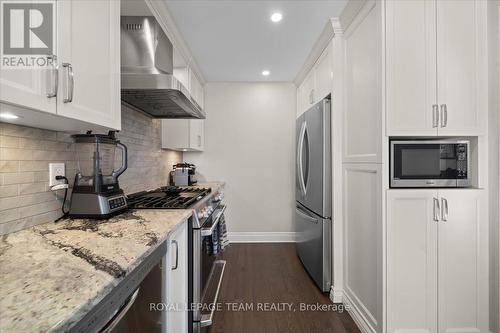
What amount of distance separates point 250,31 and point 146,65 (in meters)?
1.12

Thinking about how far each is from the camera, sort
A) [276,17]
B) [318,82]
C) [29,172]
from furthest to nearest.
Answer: [318,82]
[276,17]
[29,172]

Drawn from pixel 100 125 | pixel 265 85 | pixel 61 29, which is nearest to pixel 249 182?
pixel 265 85

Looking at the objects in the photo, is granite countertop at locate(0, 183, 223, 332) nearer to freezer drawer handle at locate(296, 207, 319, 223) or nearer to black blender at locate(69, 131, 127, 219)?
black blender at locate(69, 131, 127, 219)

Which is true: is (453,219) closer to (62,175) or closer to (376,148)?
(376,148)

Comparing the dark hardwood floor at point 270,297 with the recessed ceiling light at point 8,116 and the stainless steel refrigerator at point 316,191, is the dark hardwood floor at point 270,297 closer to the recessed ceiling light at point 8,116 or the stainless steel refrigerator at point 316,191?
the stainless steel refrigerator at point 316,191

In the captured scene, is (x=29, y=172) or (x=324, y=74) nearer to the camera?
(x=29, y=172)

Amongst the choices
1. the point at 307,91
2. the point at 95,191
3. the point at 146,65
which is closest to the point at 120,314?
the point at 95,191

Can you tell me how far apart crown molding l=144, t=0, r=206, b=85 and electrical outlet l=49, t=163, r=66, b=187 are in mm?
1236

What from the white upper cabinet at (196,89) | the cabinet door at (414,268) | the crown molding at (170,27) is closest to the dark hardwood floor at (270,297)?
the cabinet door at (414,268)

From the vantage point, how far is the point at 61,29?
2.84 feet

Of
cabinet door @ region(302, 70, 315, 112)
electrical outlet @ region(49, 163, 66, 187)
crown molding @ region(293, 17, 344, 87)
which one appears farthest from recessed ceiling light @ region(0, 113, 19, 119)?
cabinet door @ region(302, 70, 315, 112)

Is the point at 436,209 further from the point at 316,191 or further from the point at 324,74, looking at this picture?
the point at 324,74

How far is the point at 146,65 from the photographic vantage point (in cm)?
171

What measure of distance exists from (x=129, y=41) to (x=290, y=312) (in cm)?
248
